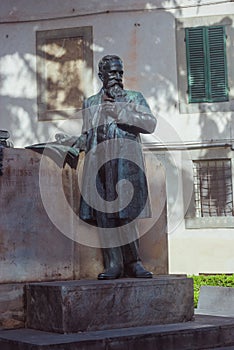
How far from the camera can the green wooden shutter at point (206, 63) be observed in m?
15.4

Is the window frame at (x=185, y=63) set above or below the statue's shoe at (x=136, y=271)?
above

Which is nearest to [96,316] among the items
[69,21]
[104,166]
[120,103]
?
[104,166]

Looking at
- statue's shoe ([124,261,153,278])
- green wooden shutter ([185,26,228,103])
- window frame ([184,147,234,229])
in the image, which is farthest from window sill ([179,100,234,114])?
statue's shoe ([124,261,153,278])

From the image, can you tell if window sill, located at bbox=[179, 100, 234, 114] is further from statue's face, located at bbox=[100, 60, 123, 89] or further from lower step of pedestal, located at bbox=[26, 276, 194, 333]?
lower step of pedestal, located at bbox=[26, 276, 194, 333]

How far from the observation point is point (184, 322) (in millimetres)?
5840

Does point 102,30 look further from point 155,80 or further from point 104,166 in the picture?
point 104,166

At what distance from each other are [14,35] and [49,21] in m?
0.88

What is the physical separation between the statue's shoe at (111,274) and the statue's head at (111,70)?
5.22ft

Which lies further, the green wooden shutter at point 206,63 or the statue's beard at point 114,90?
the green wooden shutter at point 206,63

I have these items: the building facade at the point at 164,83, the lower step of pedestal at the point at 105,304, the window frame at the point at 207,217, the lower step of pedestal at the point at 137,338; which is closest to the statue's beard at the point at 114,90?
the lower step of pedestal at the point at 105,304

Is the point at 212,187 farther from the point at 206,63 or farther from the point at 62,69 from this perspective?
the point at 62,69

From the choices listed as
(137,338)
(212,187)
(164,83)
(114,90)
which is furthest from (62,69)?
(137,338)

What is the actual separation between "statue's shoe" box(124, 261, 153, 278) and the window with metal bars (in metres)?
9.21

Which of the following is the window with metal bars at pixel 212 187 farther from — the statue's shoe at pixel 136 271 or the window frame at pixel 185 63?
the statue's shoe at pixel 136 271
